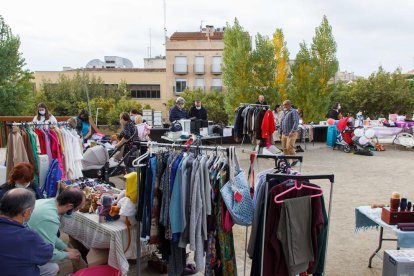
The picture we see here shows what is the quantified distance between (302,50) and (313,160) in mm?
10888

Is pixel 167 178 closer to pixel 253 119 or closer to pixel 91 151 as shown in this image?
pixel 91 151

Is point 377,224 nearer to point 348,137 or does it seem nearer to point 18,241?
point 18,241

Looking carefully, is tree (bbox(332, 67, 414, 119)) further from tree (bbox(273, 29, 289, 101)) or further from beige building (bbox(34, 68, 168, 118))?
beige building (bbox(34, 68, 168, 118))

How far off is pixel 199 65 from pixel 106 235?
37.2 m

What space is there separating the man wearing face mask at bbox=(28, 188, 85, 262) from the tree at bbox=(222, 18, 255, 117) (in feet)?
56.6

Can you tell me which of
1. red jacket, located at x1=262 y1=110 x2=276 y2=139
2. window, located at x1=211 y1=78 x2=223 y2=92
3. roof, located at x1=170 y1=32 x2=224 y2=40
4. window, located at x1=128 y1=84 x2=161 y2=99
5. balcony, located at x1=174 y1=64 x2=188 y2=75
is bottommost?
red jacket, located at x1=262 y1=110 x2=276 y2=139

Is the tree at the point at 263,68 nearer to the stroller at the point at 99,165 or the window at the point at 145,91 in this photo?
the stroller at the point at 99,165

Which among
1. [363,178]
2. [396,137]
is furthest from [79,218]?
[396,137]

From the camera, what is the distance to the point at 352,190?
6578 millimetres

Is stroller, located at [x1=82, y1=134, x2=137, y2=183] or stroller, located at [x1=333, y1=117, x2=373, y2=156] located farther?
stroller, located at [x1=333, y1=117, x2=373, y2=156]

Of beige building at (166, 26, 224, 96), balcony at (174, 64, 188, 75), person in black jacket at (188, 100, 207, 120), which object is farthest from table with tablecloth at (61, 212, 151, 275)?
balcony at (174, 64, 188, 75)

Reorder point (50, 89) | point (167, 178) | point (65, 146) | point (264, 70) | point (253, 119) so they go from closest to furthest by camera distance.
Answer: point (167, 178) → point (65, 146) → point (253, 119) → point (264, 70) → point (50, 89)

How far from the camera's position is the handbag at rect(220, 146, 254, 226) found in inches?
110

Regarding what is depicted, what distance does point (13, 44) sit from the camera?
17812mm
